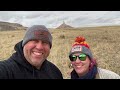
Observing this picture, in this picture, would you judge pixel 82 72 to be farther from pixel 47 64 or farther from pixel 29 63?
pixel 29 63

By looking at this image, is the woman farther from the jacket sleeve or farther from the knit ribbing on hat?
the jacket sleeve

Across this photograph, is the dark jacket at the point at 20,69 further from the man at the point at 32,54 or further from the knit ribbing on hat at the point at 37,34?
the knit ribbing on hat at the point at 37,34

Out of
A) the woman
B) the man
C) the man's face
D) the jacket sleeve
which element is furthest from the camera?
the woman

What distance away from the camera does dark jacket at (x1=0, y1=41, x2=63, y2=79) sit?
3211 mm

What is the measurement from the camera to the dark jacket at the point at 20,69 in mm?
3211

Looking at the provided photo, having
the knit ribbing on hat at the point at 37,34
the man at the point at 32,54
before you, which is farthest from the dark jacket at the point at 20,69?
the knit ribbing on hat at the point at 37,34

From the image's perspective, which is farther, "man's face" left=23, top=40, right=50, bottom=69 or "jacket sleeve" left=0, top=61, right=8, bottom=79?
"man's face" left=23, top=40, right=50, bottom=69

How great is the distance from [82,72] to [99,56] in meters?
A: 8.46

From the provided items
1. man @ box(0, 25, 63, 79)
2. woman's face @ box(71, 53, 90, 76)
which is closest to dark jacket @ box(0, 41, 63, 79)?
man @ box(0, 25, 63, 79)

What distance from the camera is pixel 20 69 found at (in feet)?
11.1

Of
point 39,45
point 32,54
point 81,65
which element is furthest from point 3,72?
point 81,65

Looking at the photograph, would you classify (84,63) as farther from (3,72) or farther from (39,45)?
(3,72)
